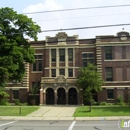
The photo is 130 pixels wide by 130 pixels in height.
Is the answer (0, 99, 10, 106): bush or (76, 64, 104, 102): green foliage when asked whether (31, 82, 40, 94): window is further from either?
(76, 64, 104, 102): green foliage

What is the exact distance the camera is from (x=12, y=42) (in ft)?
110

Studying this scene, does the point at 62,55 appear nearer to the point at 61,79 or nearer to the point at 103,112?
the point at 61,79

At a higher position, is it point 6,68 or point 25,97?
point 6,68

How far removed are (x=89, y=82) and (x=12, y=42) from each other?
1486 cm

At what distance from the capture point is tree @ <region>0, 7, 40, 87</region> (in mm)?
32094

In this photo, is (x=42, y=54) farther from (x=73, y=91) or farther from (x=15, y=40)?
(x=15, y=40)

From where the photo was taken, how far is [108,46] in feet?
153

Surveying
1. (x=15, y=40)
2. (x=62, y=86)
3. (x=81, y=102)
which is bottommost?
(x=81, y=102)

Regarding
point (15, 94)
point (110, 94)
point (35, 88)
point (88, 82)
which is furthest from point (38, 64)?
point (110, 94)

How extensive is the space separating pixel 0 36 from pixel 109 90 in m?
22.9

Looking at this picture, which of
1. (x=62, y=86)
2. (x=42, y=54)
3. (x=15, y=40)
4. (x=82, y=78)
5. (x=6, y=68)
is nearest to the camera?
(x=6, y=68)

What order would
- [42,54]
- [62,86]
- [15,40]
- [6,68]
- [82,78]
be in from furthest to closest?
[42,54] → [62,86] → [82,78] → [15,40] → [6,68]

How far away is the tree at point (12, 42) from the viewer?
32.1 meters

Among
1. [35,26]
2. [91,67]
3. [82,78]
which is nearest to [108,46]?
[91,67]
